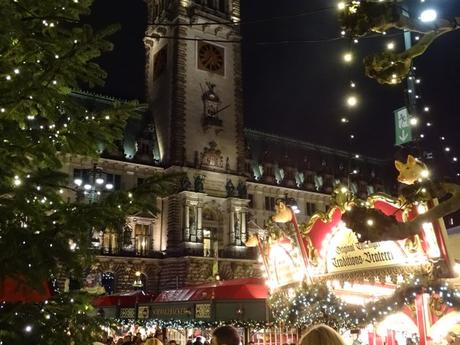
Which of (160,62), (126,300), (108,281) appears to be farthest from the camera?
(160,62)

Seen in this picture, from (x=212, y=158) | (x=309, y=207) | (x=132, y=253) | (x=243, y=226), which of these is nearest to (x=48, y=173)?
(x=132, y=253)

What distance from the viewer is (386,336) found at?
49.9 ft

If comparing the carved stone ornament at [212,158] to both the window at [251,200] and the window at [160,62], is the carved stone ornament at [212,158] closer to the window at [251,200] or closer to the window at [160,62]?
the window at [251,200]

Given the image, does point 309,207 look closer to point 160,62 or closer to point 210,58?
point 210,58

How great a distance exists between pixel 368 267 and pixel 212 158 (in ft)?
109

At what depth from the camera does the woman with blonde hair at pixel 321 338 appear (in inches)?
117

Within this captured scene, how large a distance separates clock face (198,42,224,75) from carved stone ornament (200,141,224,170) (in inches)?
267

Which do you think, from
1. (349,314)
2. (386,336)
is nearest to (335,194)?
(349,314)

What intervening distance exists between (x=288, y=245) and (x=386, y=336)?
4844 millimetres

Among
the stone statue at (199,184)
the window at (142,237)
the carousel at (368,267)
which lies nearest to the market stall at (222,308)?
the carousel at (368,267)

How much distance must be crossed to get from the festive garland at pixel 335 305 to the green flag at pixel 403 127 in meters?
8.88

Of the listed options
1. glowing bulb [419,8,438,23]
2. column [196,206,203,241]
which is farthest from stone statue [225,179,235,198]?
glowing bulb [419,8,438,23]

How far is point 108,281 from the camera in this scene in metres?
40.5

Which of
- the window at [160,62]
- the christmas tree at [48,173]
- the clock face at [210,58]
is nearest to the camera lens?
the christmas tree at [48,173]
